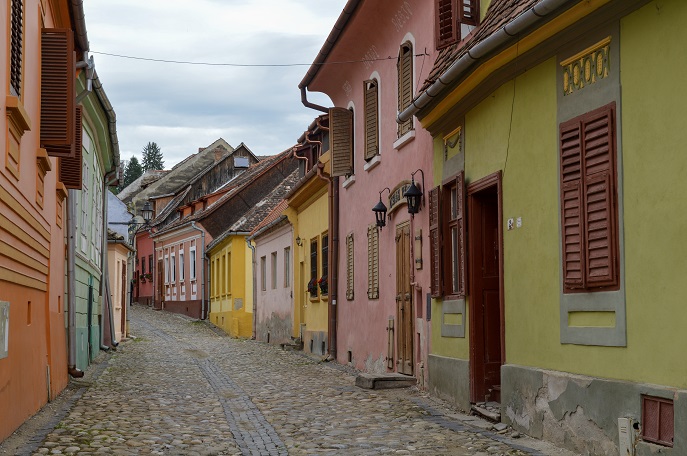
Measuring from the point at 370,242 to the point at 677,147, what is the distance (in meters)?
10.8

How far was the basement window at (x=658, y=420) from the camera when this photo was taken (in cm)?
675

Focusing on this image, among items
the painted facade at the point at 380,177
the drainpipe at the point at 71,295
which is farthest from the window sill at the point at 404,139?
the drainpipe at the point at 71,295

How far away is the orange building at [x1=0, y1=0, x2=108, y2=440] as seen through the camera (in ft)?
28.0

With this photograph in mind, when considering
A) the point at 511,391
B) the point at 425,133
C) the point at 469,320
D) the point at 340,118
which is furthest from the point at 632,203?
the point at 340,118

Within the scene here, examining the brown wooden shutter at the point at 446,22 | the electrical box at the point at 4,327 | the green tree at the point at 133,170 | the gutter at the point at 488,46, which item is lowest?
the electrical box at the point at 4,327

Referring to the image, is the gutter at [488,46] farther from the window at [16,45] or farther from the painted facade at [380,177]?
the window at [16,45]

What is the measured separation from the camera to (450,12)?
12.3 meters

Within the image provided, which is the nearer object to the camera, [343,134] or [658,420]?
[658,420]

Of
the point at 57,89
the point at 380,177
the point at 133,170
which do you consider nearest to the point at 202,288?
the point at 380,177

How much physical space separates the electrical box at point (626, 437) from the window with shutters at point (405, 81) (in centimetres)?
786

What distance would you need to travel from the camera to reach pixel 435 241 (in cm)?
1258

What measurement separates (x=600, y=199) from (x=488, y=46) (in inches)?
82.9

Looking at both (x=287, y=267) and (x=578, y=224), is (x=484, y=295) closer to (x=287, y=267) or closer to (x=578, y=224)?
(x=578, y=224)

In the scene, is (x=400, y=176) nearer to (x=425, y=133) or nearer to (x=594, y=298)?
(x=425, y=133)
